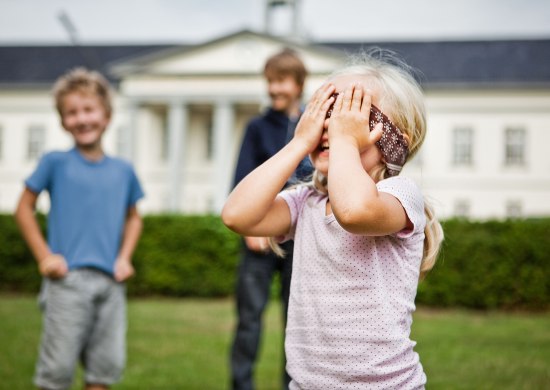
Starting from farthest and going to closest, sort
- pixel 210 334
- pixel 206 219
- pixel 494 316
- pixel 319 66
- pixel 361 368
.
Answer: pixel 319 66 < pixel 206 219 < pixel 494 316 < pixel 210 334 < pixel 361 368

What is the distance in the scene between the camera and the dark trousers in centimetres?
398

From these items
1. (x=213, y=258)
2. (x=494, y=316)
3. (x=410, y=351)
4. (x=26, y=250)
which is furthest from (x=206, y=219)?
(x=410, y=351)

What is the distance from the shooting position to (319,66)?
3581cm

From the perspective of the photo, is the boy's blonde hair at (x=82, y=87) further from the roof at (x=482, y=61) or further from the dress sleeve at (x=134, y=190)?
the roof at (x=482, y=61)

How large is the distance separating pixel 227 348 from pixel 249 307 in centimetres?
337

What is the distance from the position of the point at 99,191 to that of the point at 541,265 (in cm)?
1008

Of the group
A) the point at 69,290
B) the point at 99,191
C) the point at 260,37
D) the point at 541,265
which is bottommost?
the point at 541,265

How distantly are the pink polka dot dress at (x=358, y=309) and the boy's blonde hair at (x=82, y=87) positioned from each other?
1952 mm

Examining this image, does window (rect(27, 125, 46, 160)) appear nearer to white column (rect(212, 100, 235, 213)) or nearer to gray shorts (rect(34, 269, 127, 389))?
white column (rect(212, 100, 235, 213))

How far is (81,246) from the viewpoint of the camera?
3283 mm

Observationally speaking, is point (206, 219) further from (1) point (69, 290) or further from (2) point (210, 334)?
(1) point (69, 290)

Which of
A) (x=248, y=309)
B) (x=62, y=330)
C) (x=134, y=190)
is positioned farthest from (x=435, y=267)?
(x=62, y=330)

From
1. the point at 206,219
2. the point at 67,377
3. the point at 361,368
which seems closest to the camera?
the point at 361,368

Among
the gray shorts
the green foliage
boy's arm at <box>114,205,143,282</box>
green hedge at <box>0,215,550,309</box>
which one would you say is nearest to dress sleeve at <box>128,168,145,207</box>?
boy's arm at <box>114,205,143,282</box>
